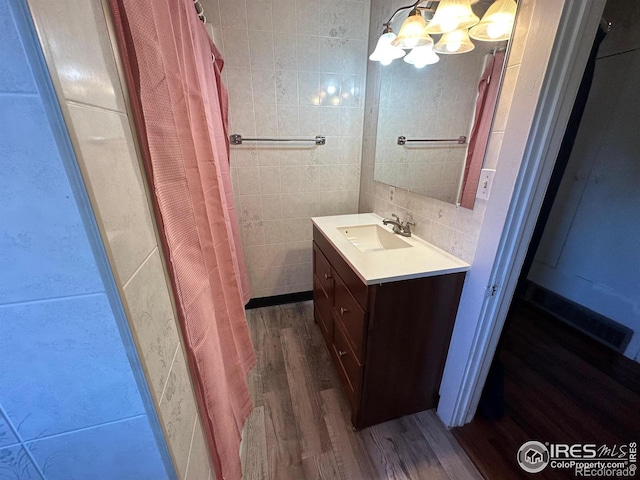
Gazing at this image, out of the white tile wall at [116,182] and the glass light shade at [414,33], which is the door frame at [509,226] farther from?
the white tile wall at [116,182]

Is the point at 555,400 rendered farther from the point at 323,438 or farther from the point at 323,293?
the point at 323,293

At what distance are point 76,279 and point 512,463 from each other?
5.75 feet

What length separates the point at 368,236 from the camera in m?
1.71

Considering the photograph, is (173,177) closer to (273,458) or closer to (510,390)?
(273,458)

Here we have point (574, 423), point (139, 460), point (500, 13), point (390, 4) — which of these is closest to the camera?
point (139, 460)

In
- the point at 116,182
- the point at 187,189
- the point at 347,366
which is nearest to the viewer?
the point at 116,182

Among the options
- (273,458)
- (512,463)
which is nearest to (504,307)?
(512,463)

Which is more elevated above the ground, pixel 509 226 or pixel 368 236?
pixel 509 226

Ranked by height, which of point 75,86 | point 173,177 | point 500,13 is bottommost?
point 173,177

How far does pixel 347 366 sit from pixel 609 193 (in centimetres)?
216

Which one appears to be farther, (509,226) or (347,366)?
(347,366)

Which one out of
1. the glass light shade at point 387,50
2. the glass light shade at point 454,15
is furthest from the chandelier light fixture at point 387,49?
the glass light shade at point 454,15

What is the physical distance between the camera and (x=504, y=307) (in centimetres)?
107

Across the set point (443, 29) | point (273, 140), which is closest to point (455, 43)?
point (443, 29)
